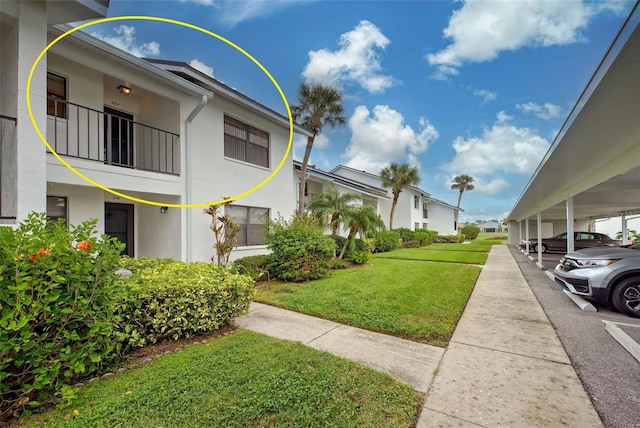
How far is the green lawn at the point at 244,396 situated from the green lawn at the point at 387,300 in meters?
1.69

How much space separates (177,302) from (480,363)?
4.24 m

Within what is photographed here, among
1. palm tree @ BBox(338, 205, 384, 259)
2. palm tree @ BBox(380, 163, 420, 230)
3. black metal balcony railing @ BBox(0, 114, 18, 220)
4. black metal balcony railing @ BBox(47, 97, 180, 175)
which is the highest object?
palm tree @ BBox(380, 163, 420, 230)

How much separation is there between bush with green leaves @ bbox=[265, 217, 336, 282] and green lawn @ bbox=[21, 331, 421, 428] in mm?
5023

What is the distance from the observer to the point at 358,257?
12828 mm

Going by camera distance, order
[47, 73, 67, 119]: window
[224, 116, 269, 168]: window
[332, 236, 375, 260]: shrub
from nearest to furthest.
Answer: [47, 73, 67, 119]: window
[224, 116, 269, 168]: window
[332, 236, 375, 260]: shrub

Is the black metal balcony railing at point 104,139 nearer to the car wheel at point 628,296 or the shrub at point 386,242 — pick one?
the car wheel at point 628,296

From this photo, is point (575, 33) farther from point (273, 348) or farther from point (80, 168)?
point (80, 168)

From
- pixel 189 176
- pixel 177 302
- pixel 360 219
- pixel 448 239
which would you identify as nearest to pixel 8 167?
pixel 177 302

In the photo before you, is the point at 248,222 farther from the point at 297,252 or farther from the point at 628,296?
the point at 628,296

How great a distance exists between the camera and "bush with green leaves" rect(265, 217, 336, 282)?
28.9ft

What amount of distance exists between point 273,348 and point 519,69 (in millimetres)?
12287

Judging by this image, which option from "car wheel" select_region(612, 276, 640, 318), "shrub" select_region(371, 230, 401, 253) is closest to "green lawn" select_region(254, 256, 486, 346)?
"car wheel" select_region(612, 276, 640, 318)

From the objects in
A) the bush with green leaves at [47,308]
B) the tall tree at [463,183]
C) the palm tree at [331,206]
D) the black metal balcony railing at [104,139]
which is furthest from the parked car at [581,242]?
the tall tree at [463,183]

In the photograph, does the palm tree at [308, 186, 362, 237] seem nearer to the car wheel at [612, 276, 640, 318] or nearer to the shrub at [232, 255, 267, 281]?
the shrub at [232, 255, 267, 281]
